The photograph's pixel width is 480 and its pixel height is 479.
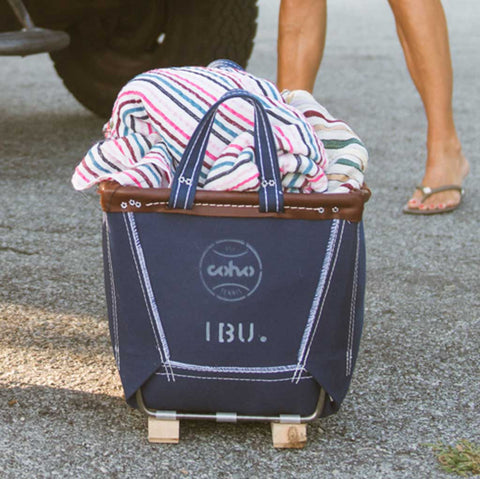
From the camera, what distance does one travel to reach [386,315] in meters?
1.85

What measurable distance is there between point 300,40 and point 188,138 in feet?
4.10

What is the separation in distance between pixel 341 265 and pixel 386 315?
0.60m

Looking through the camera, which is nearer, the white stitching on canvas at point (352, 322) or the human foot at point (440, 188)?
the white stitching on canvas at point (352, 322)

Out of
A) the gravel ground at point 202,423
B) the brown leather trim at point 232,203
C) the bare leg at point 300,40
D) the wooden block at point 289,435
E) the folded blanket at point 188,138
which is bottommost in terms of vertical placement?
the gravel ground at point 202,423

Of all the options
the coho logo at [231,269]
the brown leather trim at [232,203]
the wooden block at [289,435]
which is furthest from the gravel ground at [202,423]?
the brown leather trim at [232,203]

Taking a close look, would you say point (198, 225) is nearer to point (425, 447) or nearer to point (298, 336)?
point (298, 336)

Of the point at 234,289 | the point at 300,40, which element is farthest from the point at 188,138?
the point at 300,40

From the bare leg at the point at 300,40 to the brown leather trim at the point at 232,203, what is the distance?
1271mm

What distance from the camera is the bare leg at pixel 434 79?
2469 millimetres

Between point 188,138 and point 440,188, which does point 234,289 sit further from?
point 440,188

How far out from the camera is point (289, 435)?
1.33m

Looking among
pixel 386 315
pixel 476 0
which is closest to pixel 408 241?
pixel 386 315

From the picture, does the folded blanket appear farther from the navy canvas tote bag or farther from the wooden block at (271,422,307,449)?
the wooden block at (271,422,307,449)

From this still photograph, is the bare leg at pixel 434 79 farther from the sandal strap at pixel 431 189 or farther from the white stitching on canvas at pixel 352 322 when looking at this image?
the white stitching on canvas at pixel 352 322
